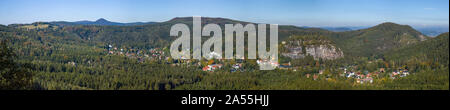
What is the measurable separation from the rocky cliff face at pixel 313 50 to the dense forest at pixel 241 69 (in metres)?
2.74

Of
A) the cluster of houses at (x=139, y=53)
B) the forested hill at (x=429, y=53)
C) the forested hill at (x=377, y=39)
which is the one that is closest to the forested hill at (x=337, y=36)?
the forested hill at (x=377, y=39)

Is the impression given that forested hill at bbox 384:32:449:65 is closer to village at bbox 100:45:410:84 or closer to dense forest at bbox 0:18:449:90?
dense forest at bbox 0:18:449:90

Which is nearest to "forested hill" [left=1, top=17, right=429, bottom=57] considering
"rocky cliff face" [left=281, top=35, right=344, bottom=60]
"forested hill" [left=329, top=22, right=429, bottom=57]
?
"forested hill" [left=329, top=22, right=429, bottom=57]

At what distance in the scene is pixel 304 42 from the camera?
85375 millimetres

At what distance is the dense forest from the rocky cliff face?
274cm

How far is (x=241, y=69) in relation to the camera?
6191 centimetres

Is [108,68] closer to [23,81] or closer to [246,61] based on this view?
[246,61]

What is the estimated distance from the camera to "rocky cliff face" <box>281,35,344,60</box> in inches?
3110

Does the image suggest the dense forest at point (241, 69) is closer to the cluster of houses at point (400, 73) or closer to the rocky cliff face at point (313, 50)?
the cluster of houses at point (400, 73)

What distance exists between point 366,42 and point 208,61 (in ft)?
203

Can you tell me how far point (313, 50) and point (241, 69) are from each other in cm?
2974

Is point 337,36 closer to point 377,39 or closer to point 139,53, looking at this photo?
point 377,39
